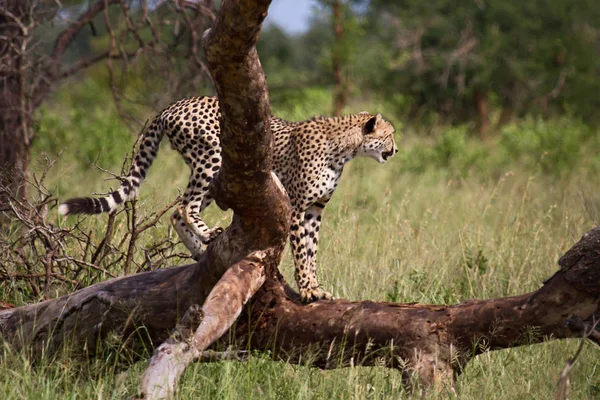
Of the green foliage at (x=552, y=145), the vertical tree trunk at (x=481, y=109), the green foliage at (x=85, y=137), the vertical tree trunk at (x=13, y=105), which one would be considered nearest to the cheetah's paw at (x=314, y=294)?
the vertical tree trunk at (x=13, y=105)

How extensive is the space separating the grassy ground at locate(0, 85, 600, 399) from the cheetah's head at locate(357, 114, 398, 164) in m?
0.54

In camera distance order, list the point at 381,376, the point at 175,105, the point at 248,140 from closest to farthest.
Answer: the point at 248,140
the point at 381,376
the point at 175,105

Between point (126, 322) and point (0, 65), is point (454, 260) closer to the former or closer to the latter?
point (126, 322)

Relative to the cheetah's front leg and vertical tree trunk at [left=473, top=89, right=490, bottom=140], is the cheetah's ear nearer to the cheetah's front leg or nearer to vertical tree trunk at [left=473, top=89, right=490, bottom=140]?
the cheetah's front leg

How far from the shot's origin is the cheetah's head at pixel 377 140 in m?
4.60

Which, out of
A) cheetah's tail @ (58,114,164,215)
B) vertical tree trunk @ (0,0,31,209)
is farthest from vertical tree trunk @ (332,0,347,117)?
cheetah's tail @ (58,114,164,215)

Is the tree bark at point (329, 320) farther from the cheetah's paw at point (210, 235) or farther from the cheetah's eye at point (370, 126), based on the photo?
the cheetah's eye at point (370, 126)

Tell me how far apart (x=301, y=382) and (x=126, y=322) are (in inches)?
26.1

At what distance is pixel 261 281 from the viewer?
318 centimetres

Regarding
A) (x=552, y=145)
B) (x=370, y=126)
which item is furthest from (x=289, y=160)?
(x=552, y=145)

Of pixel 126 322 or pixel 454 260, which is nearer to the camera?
pixel 126 322

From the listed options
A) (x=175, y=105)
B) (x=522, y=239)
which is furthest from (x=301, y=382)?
(x=522, y=239)

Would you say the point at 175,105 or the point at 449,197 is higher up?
the point at 175,105

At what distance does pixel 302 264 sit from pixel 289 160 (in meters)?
0.64
